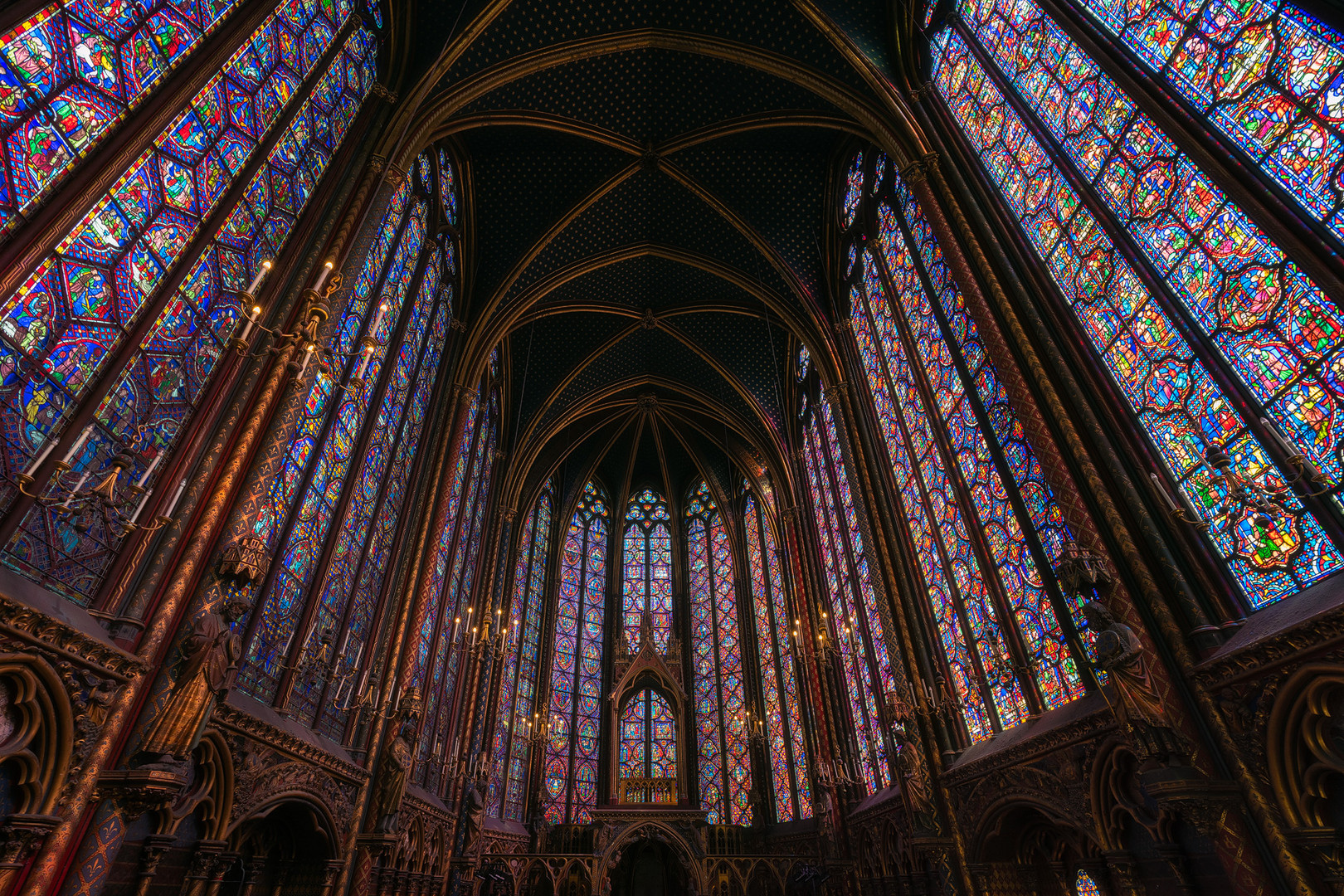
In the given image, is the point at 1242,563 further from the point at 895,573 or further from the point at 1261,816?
the point at 895,573

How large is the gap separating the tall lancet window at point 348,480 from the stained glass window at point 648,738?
1151 centimetres

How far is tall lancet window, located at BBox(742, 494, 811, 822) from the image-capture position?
18234 mm

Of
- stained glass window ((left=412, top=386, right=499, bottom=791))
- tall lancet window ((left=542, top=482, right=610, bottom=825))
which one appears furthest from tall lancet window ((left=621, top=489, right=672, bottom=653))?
stained glass window ((left=412, top=386, right=499, bottom=791))

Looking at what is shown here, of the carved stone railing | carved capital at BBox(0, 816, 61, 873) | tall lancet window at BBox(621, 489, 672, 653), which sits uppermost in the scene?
tall lancet window at BBox(621, 489, 672, 653)

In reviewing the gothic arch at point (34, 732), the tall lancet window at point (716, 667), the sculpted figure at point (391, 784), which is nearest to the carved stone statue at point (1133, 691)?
the gothic arch at point (34, 732)

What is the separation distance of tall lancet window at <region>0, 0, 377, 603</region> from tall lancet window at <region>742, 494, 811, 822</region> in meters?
15.9

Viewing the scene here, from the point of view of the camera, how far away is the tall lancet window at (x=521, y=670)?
18.6 metres

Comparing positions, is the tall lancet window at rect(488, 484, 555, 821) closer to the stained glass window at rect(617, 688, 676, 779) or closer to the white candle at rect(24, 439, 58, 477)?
the stained glass window at rect(617, 688, 676, 779)

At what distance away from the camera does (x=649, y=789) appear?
18016 mm

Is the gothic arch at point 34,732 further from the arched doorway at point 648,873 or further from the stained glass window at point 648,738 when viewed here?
the stained glass window at point 648,738

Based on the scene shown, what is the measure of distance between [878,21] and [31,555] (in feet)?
48.1

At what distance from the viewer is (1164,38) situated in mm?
6965

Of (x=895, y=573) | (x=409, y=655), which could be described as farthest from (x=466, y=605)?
Result: (x=895, y=573)

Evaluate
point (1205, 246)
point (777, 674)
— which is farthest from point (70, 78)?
point (777, 674)
